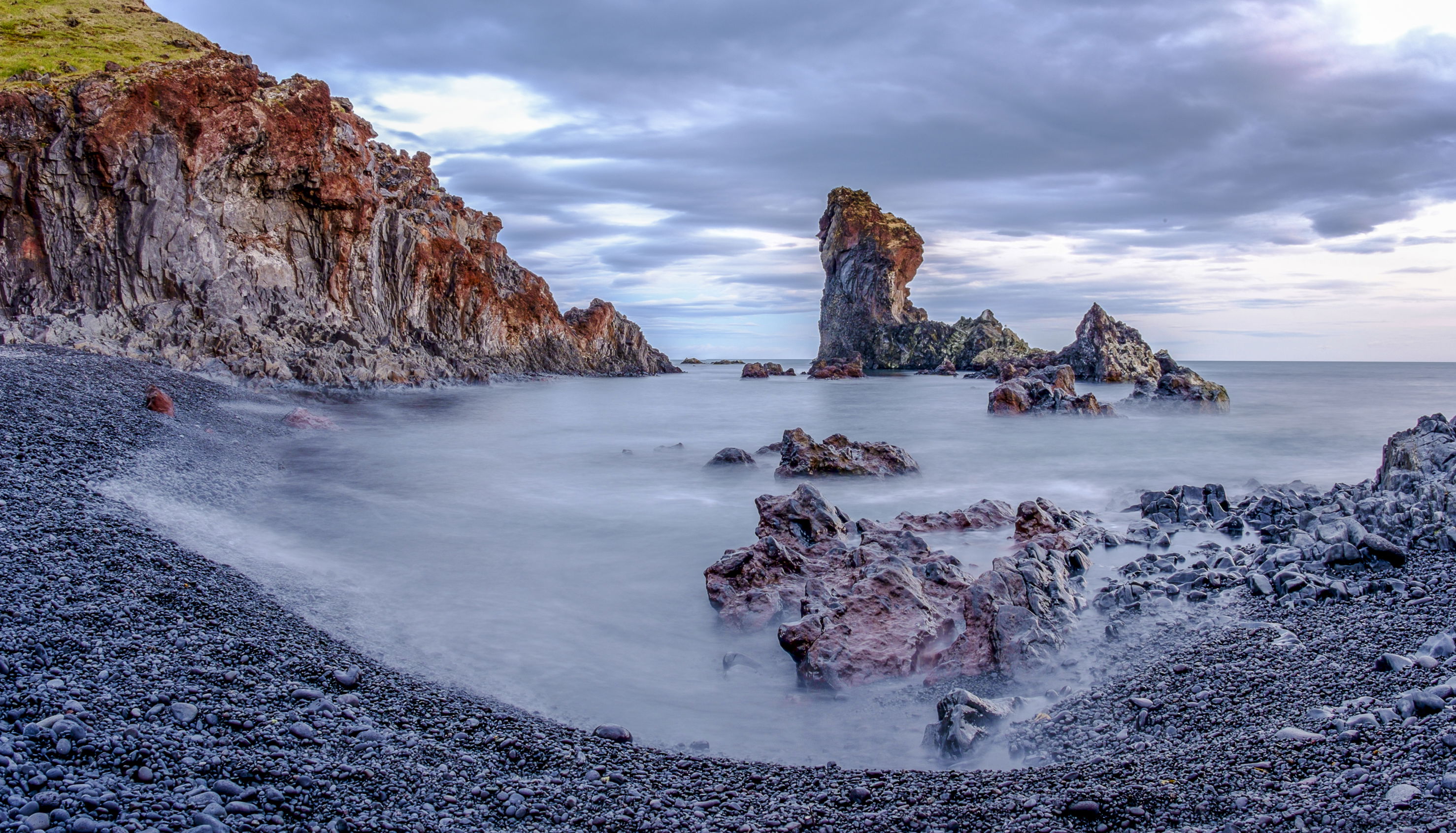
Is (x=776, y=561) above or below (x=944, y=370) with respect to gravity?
below

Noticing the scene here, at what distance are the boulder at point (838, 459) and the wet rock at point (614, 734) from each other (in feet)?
27.9

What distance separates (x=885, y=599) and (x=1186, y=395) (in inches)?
1071

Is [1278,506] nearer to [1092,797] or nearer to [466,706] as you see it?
[1092,797]

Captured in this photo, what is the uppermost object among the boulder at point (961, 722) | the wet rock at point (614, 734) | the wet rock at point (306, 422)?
the wet rock at point (306, 422)

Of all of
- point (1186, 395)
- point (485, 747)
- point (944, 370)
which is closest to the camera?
point (485, 747)

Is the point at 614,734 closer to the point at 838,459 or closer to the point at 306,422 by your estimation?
the point at 838,459

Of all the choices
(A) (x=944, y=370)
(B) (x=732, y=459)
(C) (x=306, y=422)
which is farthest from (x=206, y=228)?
(A) (x=944, y=370)

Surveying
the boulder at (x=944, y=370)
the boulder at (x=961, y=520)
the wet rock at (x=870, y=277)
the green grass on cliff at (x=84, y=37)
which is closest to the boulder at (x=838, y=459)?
the boulder at (x=961, y=520)

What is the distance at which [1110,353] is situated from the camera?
4991 centimetres

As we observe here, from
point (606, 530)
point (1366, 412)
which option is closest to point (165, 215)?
point (606, 530)

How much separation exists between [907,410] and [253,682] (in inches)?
1060

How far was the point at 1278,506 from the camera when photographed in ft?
27.9

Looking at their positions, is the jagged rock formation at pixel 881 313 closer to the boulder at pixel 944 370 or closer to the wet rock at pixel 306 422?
the boulder at pixel 944 370

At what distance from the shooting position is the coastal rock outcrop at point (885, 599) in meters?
5.28
